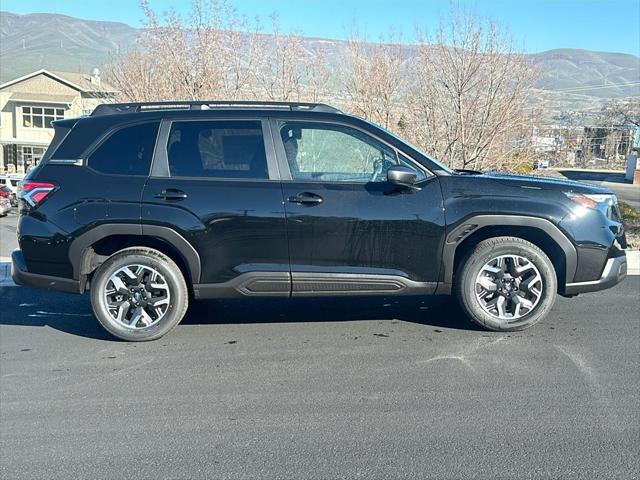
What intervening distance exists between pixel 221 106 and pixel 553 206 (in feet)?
9.77

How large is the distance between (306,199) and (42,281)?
7.72ft

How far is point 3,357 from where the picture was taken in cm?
504

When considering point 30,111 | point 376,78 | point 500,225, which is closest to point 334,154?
point 500,225

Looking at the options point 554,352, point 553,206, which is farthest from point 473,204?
point 554,352

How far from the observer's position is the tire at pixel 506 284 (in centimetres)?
528

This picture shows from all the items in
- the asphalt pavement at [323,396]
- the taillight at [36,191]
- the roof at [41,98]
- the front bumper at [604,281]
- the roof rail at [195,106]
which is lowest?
the asphalt pavement at [323,396]

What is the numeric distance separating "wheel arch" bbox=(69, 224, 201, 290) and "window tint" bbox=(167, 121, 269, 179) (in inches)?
21.2

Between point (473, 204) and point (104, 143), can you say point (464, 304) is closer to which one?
point (473, 204)

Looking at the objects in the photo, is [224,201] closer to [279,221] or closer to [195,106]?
[279,221]

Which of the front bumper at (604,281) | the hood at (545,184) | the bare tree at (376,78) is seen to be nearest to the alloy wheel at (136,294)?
the hood at (545,184)

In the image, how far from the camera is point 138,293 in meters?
5.26

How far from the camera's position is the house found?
48.5m

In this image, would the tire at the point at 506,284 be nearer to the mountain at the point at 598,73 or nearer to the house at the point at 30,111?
the mountain at the point at 598,73

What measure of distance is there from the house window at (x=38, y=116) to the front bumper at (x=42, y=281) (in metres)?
48.1
